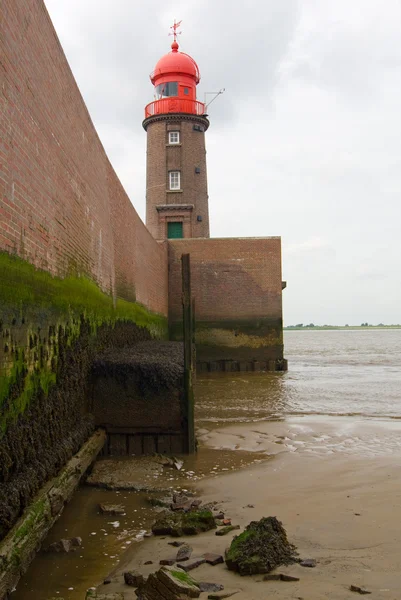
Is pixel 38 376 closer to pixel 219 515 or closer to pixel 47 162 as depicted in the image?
pixel 219 515

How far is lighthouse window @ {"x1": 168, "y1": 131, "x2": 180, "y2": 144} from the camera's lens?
27234 mm

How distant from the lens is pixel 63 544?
13.6 feet

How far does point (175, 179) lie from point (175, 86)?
4453 mm

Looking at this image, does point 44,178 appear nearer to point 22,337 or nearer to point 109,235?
point 22,337

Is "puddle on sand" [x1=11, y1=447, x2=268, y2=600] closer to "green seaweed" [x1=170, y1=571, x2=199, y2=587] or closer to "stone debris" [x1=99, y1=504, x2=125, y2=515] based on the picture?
"stone debris" [x1=99, y1=504, x2=125, y2=515]

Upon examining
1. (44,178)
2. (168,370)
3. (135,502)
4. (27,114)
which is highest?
(27,114)

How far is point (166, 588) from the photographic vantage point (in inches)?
124

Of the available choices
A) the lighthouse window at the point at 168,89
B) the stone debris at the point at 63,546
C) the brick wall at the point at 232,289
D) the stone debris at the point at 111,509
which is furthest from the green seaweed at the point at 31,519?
the lighthouse window at the point at 168,89

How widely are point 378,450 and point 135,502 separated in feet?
11.8

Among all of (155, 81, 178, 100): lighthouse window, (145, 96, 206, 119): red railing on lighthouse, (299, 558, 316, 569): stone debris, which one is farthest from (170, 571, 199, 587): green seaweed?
(155, 81, 178, 100): lighthouse window

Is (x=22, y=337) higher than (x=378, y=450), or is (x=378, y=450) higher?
(x=22, y=337)

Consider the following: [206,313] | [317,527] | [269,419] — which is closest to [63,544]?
[317,527]

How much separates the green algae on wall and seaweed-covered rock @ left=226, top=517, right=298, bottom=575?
173 centimetres

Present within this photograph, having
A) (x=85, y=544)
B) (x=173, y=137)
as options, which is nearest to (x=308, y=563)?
(x=85, y=544)
